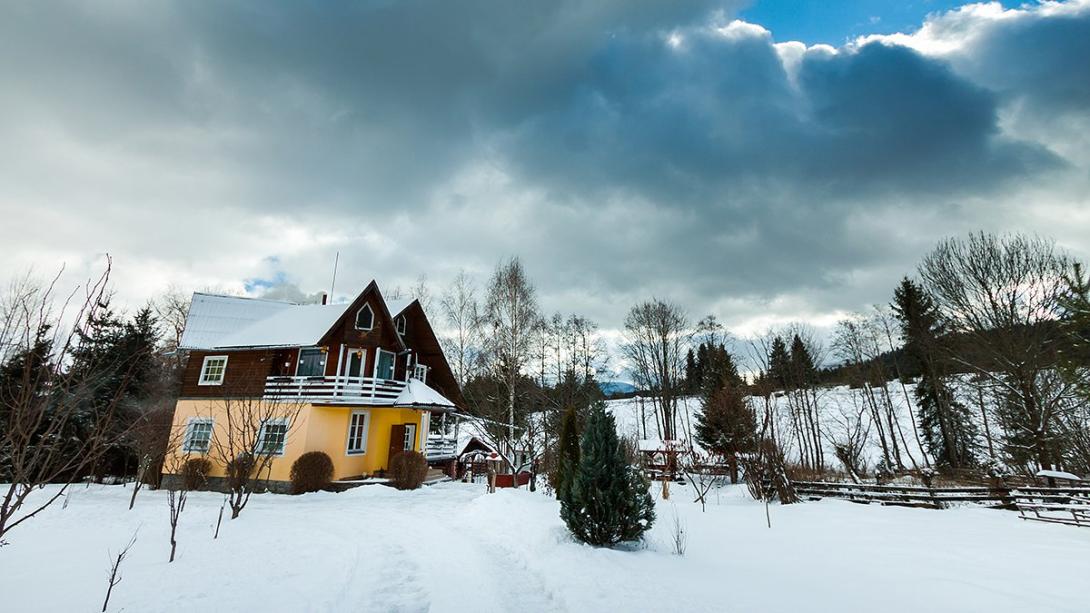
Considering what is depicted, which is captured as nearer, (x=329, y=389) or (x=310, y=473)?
(x=310, y=473)

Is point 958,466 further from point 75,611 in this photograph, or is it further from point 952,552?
point 75,611

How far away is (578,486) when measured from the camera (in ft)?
26.7

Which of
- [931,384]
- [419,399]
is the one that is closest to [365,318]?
[419,399]

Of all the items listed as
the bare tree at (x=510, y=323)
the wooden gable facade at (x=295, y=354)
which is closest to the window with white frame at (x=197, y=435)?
the wooden gable facade at (x=295, y=354)

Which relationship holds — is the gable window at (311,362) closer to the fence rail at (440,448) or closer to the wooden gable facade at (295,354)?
the wooden gable facade at (295,354)

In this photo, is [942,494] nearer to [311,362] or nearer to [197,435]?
[311,362]

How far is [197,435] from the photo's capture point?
19062mm

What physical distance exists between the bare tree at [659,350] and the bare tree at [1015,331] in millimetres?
14542

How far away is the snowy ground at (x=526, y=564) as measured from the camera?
5.59m

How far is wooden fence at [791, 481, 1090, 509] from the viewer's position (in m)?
12.3

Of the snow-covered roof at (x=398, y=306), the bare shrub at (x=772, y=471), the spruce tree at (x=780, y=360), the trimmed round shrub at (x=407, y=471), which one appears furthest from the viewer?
the spruce tree at (x=780, y=360)

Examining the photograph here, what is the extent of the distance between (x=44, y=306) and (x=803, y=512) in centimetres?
1576

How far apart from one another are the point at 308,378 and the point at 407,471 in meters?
5.50

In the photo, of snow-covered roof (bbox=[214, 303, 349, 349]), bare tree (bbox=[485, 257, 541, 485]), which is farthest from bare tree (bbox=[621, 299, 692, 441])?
snow-covered roof (bbox=[214, 303, 349, 349])
